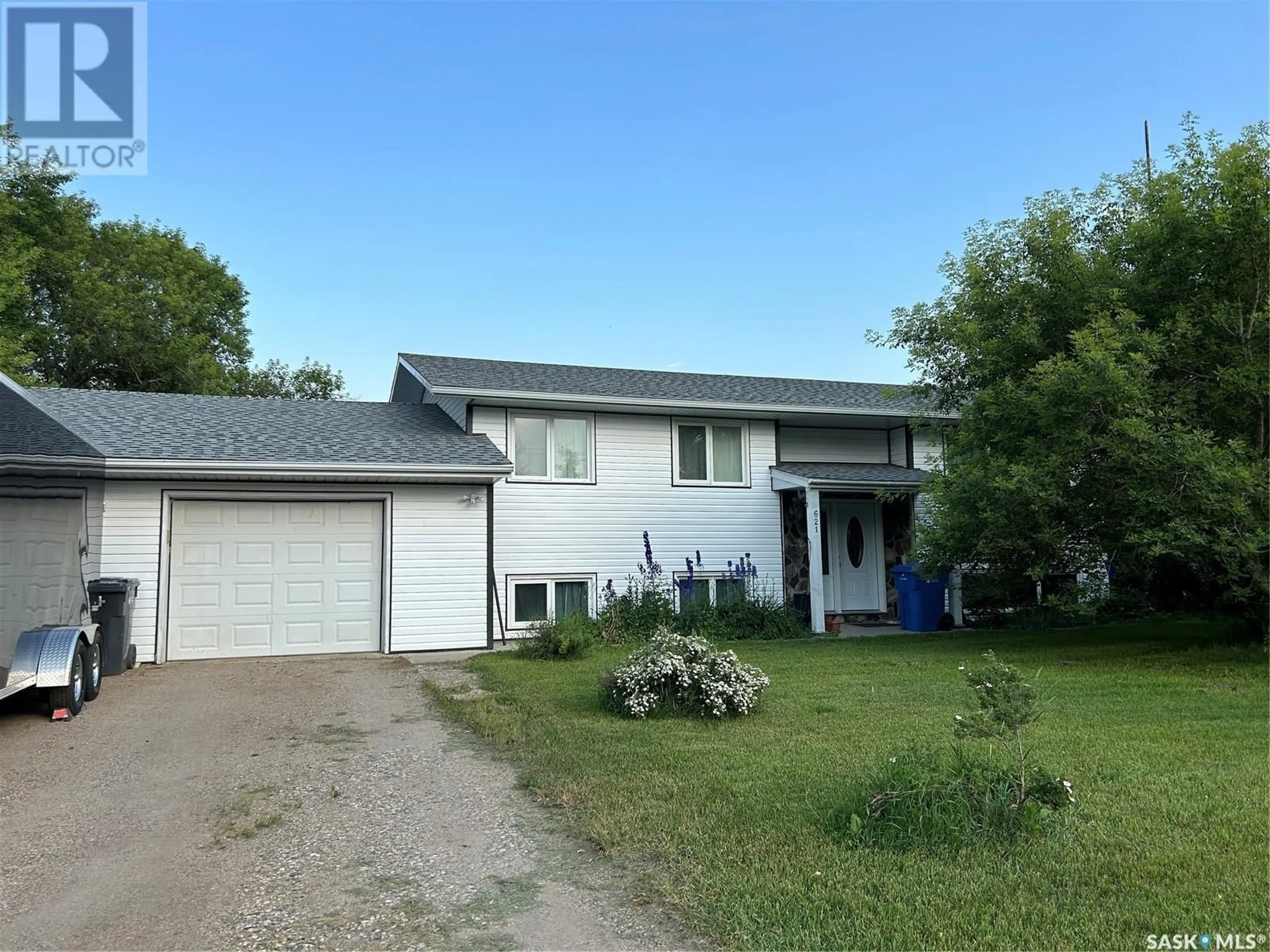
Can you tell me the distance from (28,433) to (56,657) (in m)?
1.99

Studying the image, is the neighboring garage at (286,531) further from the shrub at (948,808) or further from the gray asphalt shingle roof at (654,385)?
the shrub at (948,808)

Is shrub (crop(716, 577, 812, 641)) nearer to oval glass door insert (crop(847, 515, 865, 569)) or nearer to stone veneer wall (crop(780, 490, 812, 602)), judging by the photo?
stone veneer wall (crop(780, 490, 812, 602))

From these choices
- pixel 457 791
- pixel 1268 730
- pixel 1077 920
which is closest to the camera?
pixel 1077 920

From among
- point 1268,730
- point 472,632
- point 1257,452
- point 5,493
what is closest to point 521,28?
point 472,632

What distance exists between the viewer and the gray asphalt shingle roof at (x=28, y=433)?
6637 millimetres

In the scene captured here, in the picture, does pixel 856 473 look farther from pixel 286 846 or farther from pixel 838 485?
pixel 286 846

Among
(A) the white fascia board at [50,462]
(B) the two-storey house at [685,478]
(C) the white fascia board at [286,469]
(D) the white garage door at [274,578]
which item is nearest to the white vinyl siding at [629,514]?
(B) the two-storey house at [685,478]

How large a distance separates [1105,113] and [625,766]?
11807mm

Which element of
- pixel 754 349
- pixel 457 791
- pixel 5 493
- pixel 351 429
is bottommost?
pixel 457 791

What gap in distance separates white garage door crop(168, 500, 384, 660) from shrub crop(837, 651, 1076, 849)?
9.09 meters

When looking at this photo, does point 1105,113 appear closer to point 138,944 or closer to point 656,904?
point 656,904

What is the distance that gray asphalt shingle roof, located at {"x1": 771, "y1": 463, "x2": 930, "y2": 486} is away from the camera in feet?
45.8

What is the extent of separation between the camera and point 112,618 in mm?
9867

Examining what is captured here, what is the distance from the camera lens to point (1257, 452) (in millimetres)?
9344
